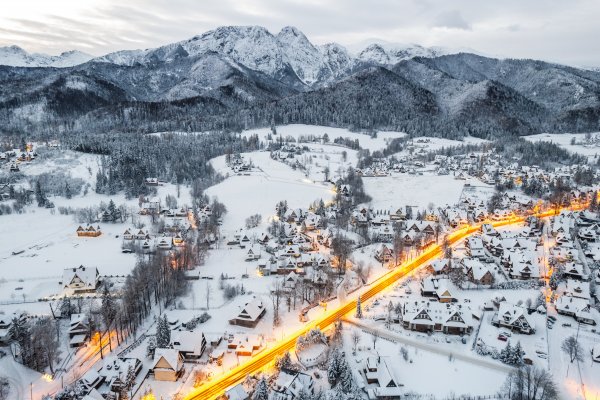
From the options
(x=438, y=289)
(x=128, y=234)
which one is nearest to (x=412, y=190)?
(x=438, y=289)

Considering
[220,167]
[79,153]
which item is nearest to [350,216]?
[220,167]

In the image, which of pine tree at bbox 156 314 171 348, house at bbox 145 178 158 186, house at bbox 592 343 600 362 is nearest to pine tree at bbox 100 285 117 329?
pine tree at bbox 156 314 171 348

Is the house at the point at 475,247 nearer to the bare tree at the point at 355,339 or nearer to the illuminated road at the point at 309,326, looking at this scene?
the illuminated road at the point at 309,326

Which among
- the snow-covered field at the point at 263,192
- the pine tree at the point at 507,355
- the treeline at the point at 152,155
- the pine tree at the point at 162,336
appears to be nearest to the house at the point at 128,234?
the snow-covered field at the point at 263,192

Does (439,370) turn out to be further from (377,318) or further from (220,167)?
(220,167)

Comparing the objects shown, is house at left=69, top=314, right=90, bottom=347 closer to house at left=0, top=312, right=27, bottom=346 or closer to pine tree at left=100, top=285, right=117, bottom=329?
pine tree at left=100, top=285, right=117, bottom=329

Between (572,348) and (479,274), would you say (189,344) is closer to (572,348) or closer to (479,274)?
(572,348)
